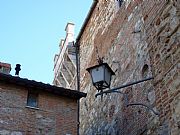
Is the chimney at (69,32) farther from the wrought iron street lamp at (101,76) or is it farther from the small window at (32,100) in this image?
the wrought iron street lamp at (101,76)

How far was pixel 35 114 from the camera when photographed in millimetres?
8930

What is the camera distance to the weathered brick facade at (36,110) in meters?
8.57

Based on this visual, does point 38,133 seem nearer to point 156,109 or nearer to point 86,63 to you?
point 156,109

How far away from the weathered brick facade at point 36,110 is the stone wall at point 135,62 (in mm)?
1159

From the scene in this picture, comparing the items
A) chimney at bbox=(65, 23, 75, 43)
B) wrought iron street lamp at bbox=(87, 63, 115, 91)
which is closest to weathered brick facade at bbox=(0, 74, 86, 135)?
wrought iron street lamp at bbox=(87, 63, 115, 91)

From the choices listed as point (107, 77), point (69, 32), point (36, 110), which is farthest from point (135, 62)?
point (69, 32)

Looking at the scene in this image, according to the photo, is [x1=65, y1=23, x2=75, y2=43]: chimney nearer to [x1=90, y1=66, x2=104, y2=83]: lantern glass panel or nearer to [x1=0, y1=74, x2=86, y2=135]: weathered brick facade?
[x1=0, y1=74, x2=86, y2=135]: weathered brick facade

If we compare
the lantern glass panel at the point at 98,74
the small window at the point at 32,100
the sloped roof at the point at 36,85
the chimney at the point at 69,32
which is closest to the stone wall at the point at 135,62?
the lantern glass panel at the point at 98,74

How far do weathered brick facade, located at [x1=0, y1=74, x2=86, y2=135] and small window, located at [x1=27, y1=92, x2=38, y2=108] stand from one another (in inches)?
3.4

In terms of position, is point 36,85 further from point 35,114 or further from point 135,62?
point 135,62

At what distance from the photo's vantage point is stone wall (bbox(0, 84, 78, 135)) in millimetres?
8539

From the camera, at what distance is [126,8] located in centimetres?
994

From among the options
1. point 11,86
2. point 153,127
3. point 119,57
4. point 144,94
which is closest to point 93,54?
point 119,57

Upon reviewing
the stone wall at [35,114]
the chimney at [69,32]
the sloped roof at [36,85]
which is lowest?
the stone wall at [35,114]
